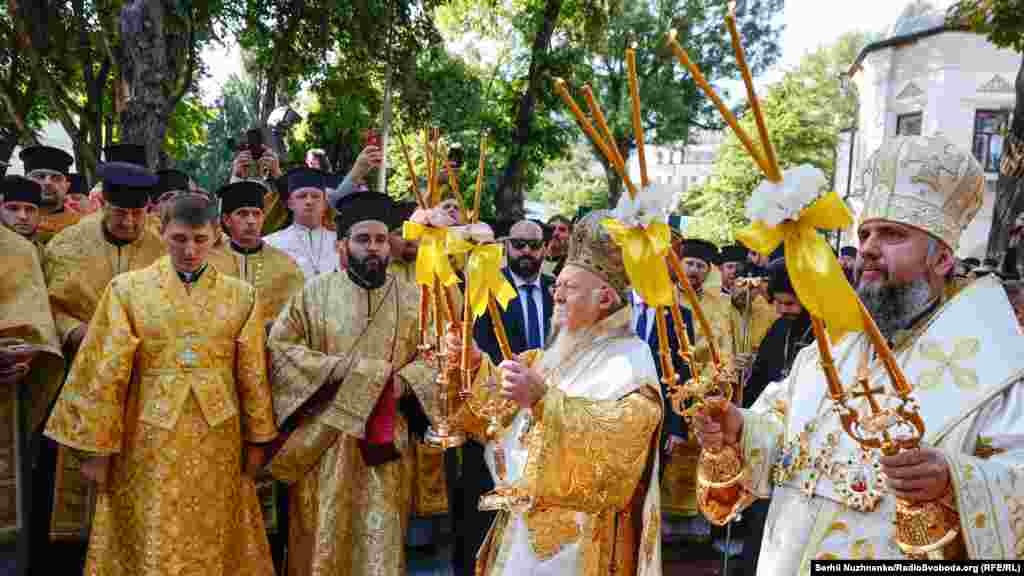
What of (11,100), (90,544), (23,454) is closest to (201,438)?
(90,544)

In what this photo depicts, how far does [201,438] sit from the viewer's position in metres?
4.51

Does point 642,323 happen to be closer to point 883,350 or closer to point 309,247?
point 309,247

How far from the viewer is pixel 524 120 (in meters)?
17.1

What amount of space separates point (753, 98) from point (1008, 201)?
1189 cm

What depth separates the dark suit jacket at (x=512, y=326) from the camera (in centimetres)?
592

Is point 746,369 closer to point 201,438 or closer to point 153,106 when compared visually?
point 201,438

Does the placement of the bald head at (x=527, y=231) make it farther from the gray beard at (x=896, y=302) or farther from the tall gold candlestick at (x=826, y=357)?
the tall gold candlestick at (x=826, y=357)

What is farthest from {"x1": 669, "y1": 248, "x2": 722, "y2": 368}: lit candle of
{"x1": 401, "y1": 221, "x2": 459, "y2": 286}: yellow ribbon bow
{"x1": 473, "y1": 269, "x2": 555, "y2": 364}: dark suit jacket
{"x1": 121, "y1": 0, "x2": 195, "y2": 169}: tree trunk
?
{"x1": 121, "y1": 0, "x2": 195, "y2": 169}: tree trunk

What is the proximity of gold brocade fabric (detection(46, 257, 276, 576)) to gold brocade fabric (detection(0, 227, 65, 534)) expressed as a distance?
420mm

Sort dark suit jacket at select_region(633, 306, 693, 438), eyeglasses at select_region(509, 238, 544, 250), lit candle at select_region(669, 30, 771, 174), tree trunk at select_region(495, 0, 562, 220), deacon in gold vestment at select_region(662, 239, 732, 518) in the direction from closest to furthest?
lit candle at select_region(669, 30, 771, 174) < dark suit jacket at select_region(633, 306, 693, 438) < eyeglasses at select_region(509, 238, 544, 250) < deacon in gold vestment at select_region(662, 239, 732, 518) < tree trunk at select_region(495, 0, 562, 220)

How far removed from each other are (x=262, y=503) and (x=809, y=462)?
3864 mm


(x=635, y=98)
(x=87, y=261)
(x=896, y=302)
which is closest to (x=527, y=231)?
(x=87, y=261)

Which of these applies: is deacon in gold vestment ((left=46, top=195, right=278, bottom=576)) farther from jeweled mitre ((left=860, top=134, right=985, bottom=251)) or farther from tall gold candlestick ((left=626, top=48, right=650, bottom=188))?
jeweled mitre ((left=860, top=134, right=985, bottom=251))

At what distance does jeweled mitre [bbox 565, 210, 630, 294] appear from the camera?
3.41 metres
